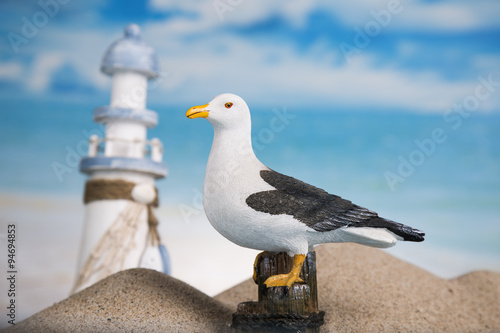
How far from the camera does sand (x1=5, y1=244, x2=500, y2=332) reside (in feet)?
12.1

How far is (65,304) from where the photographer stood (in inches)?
154

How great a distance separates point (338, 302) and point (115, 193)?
127 inches

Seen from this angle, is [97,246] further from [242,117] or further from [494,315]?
[494,315]

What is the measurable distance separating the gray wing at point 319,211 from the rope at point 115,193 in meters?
3.38

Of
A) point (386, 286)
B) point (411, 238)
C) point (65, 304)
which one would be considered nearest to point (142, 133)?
point (65, 304)

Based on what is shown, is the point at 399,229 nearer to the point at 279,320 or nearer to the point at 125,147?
the point at 279,320

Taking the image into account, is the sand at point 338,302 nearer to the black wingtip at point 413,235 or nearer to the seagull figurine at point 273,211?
the seagull figurine at point 273,211

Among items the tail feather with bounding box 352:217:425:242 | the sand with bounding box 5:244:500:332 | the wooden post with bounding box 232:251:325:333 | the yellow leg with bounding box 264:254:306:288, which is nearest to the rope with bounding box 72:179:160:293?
the sand with bounding box 5:244:500:332

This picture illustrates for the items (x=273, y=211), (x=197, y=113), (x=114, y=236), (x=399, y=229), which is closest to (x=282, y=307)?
(x=273, y=211)

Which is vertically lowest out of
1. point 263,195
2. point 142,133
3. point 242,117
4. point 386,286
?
point 386,286

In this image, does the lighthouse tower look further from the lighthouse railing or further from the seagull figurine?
the seagull figurine

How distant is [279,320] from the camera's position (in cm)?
343

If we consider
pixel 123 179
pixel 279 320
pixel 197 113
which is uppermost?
pixel 123 179

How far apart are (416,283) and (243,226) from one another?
2537 millimetres
